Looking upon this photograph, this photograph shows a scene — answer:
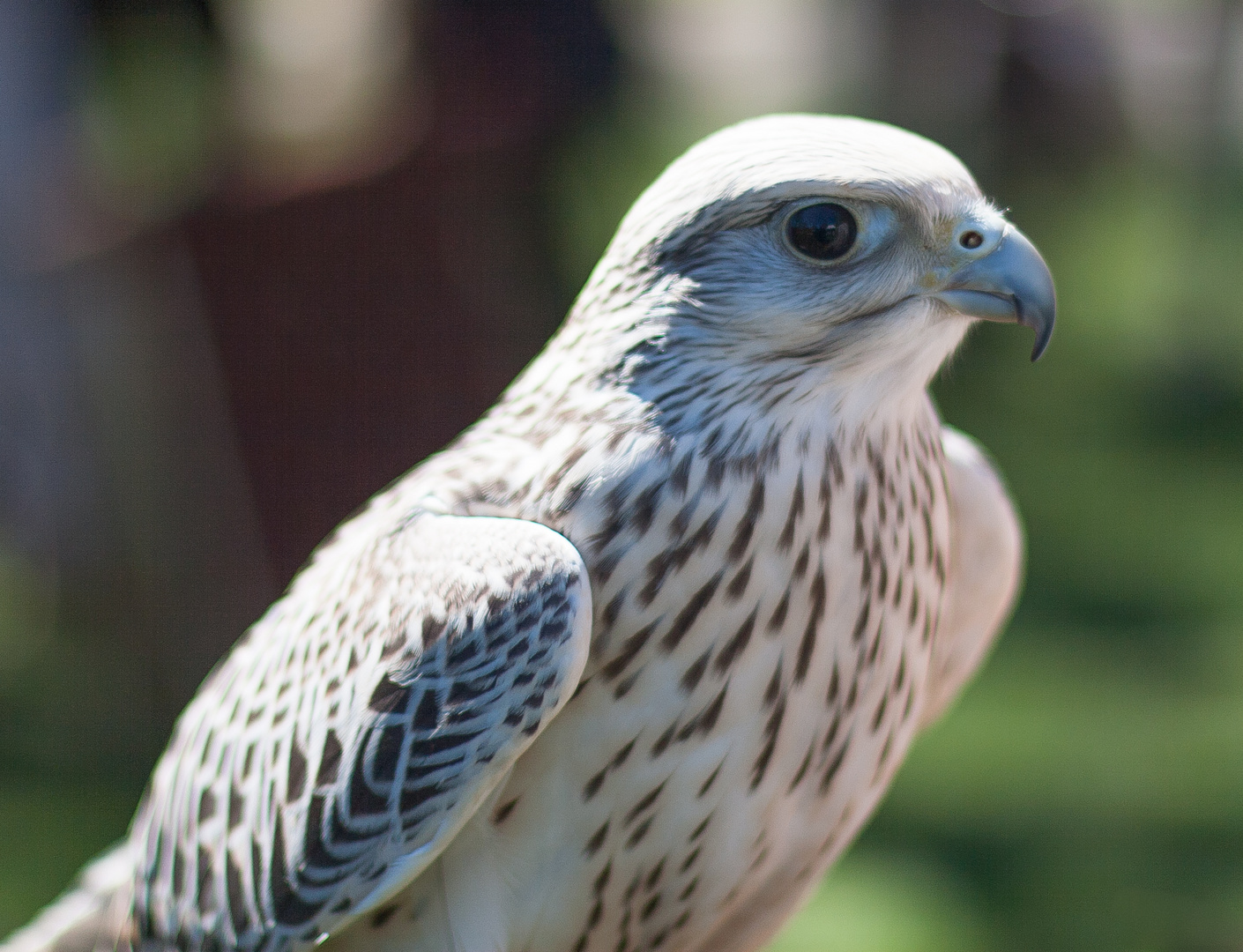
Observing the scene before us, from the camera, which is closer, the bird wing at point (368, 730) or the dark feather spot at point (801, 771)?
the bird wing at point (368, 730)

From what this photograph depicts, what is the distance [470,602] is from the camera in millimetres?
1737

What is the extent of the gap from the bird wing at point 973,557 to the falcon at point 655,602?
1.17 feet

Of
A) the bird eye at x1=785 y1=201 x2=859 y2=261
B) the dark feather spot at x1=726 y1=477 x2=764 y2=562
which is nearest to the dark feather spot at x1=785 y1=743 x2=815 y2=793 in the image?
the dark feather spot at x1=726 y1=477 x2=764 y2=562

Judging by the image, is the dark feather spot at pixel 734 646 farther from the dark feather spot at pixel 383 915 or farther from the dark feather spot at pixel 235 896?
the dark feather spot at pixel 235 896

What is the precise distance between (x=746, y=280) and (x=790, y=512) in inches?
13.0

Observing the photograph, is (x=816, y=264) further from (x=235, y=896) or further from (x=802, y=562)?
(x=235, y=896)

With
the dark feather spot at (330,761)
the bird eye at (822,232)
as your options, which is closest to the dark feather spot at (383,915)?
the dark feather spot at (330,761)

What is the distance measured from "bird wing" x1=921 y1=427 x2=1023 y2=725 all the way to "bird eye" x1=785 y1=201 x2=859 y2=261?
22.0 inches

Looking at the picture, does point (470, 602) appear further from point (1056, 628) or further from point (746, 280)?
point (1056, 628)

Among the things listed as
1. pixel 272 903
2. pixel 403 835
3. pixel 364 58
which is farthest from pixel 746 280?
pixel 364 58

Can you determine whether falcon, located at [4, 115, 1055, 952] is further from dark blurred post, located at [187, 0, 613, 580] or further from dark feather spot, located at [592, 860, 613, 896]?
dark blurred post, located at [187, 0, 613, 580]

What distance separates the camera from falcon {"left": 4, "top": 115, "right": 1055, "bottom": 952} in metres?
1.74

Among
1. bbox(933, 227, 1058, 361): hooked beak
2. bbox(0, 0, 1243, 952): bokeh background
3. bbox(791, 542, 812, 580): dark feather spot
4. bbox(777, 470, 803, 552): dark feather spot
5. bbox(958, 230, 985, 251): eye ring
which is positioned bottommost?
bbox(0, 0, 1243, 952): bokeh background

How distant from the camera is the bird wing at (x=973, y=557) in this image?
2299 millimetres
